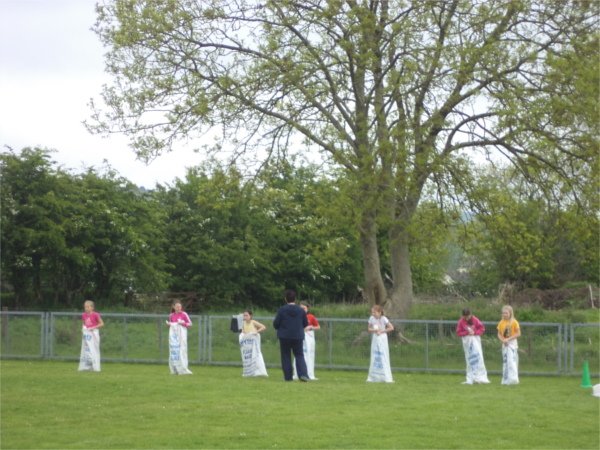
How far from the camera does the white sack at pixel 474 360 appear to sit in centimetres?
2503

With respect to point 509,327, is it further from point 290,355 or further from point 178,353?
point 178,353

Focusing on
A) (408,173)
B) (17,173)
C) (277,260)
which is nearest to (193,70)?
(408,173)

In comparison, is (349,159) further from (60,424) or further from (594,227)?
(60,424)

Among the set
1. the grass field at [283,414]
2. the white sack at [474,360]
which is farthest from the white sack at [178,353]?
the white sack at [474,360]

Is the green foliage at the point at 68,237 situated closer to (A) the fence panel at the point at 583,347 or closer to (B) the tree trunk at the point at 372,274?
(B) the tree trunk at the point at 372,274

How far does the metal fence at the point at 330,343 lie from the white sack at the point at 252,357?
4241 mm

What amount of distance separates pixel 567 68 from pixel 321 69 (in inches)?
277

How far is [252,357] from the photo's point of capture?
86.0ft

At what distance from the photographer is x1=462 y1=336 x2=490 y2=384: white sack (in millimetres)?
25031

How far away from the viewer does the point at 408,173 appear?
30219 mm

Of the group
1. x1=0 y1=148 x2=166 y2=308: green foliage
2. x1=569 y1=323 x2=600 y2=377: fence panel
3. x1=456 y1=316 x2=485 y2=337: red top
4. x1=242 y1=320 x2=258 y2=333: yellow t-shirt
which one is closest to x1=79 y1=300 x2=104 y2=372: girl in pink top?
x1=242 y1=320 x2=258 y2=333: yellow t-shirt

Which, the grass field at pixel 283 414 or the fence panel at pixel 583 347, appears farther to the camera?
the fence panel at pixel 583 347

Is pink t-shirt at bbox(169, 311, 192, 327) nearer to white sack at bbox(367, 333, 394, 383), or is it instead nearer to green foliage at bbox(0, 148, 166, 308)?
white sack at bbox(367, 333, 394, 383)

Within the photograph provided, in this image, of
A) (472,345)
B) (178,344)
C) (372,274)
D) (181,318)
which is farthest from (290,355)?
(372,274)
